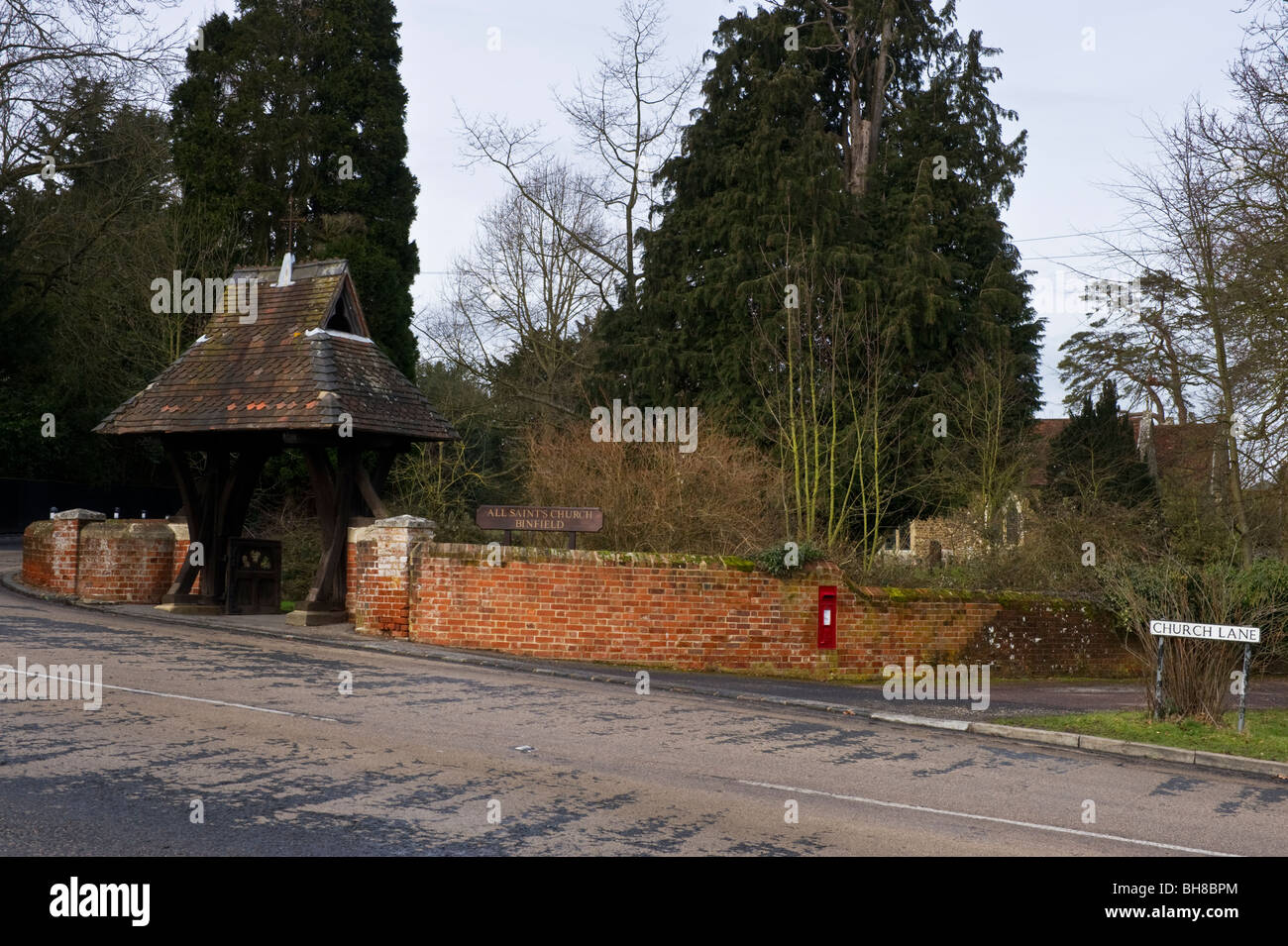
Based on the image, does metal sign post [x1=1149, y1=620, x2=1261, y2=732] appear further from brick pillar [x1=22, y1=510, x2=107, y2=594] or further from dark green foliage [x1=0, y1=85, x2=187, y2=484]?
dark green foliage [x1=0, y1=85, x2=187, y2=484]

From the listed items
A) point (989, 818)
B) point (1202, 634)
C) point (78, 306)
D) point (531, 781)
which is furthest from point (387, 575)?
point (78, 306)

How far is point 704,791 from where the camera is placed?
8.00 meters

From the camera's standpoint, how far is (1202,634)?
36.1ft

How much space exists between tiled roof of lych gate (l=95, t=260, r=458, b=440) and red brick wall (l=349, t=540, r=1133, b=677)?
2139 mm

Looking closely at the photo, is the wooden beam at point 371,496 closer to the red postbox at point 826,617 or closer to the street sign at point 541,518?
the street sign at point 541,518

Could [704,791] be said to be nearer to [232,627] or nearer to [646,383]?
[232,627]

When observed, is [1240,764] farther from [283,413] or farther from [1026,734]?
[283,413]

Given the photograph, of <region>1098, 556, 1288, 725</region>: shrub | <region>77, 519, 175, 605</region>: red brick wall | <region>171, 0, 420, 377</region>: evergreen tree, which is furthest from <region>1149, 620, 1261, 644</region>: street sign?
<region>171, 0, 420, 377</region>: evergreen tree

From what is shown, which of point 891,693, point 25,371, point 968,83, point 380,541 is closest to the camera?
point 891,693

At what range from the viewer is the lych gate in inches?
685

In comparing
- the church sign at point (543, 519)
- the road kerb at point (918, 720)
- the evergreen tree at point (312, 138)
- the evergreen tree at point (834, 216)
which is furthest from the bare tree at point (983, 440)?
the evergreen tree at point (312, 138)

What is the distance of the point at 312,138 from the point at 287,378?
50.0 ft
